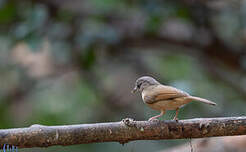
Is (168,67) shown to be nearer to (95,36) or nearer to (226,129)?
(95,36)

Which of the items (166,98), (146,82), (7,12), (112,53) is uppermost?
(7,12)

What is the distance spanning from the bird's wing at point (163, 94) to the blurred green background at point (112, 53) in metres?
2.23

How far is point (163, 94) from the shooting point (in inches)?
128

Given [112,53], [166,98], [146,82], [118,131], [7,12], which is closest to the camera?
[118,131]

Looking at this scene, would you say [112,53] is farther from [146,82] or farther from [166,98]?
[166,98]

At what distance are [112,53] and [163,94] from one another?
12.5 feet

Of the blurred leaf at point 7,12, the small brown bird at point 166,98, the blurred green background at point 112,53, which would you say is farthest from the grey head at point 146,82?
the blurred leaf at point 7,12

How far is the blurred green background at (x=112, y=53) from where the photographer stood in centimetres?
633

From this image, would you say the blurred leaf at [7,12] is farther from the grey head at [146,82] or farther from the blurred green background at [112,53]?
the grey head at [146,82]

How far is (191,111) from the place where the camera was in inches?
268

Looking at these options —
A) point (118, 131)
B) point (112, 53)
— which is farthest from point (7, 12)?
point (118, 131)

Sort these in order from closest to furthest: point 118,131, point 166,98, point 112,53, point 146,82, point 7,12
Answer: point 118,131 → point 166,98 → point 146,82 → point 7,12 → point 112,53

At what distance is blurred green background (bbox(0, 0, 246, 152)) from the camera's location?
20.8 ft

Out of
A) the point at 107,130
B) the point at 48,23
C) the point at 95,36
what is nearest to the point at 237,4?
the point at 95,36
